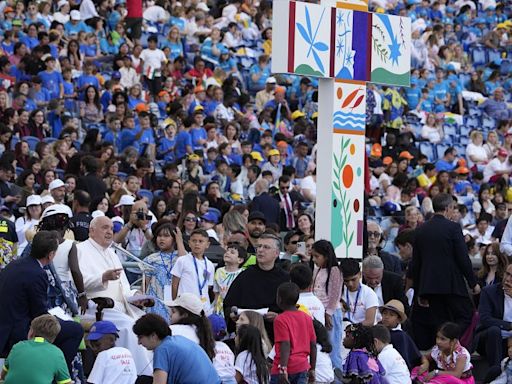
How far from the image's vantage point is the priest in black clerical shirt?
12.9m

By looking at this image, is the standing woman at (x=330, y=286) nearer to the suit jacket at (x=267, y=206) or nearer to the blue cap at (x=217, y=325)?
the blue cap at (x=217, y=325)

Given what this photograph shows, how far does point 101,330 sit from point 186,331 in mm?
832

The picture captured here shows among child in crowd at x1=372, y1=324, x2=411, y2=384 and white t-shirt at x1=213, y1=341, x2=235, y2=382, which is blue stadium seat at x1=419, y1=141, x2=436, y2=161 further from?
white t-shirt at x1=213, y1=341, x2=235, y2=382

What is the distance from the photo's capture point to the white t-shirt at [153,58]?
87.2 feet

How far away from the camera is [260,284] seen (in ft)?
42.5

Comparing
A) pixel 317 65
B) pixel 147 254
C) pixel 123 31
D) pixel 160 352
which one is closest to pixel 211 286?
pixel 147 254

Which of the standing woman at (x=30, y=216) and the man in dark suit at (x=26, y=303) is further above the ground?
the standing woman at (x=30, y=216)

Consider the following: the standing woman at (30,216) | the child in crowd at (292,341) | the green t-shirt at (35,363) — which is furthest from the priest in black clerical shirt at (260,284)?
the standing woman at (30,216)

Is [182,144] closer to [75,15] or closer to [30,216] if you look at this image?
[75,15]

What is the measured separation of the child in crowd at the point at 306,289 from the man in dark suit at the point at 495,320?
2.53 m

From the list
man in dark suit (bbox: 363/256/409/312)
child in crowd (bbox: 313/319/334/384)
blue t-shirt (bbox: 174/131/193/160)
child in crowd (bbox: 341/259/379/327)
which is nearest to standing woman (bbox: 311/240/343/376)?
child in crowd (bbox: 341/259/379/327)

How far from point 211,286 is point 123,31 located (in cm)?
1435

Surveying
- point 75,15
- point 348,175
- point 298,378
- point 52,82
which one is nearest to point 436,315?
point 348,175

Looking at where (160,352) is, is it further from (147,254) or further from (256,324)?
(147,254)
